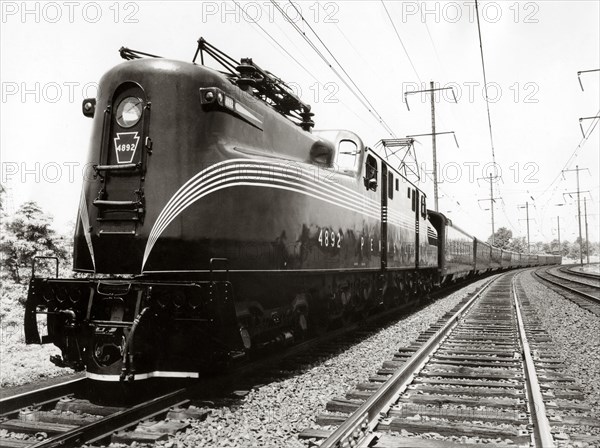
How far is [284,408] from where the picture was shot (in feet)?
17.2

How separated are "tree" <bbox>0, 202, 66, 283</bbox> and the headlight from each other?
2341 cm

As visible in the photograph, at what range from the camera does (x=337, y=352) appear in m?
8.23

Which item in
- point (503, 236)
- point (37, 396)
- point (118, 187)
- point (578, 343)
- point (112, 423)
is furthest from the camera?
point (503, 236)

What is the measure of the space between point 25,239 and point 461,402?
2702 centimetres

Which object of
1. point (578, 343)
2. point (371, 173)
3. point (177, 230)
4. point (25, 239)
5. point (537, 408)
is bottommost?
point (578, 343)

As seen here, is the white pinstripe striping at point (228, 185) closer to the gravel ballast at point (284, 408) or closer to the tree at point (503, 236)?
the gravel ballast at point (284, 408)

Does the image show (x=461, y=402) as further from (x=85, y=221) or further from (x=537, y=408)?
(x=85, y=221)

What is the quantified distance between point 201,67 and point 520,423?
4.43 m

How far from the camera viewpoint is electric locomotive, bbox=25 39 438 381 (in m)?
5.13

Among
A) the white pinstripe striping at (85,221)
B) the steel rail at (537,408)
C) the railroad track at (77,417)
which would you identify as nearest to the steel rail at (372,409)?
the steel rail at (537,408)

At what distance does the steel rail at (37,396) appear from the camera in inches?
190

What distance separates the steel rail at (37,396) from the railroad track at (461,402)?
2.50 m

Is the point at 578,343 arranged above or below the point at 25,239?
below

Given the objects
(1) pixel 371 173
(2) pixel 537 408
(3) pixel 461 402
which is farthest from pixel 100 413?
(1) pixel 371 173
